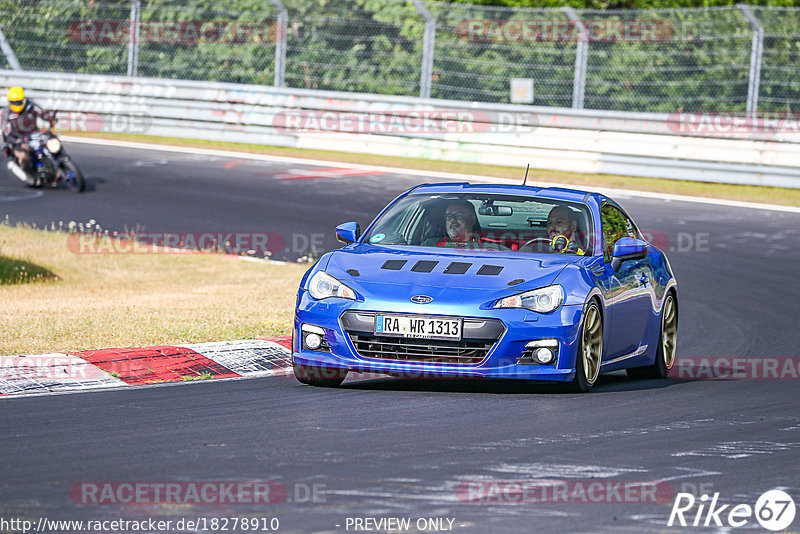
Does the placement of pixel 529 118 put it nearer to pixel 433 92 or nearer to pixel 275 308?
pixel 433 92

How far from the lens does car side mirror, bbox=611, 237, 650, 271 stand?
939 centimetres

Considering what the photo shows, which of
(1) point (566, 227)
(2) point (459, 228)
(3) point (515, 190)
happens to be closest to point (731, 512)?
(1) point (566, 227)

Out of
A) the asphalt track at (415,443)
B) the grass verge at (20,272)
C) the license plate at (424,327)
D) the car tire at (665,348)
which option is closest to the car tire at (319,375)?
the asphalt track at (415,443)

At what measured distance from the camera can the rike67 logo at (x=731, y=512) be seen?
5.50 m

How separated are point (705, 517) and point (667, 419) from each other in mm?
2422

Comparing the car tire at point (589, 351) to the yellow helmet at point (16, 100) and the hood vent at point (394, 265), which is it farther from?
the yellow helmet at point (16, 100)

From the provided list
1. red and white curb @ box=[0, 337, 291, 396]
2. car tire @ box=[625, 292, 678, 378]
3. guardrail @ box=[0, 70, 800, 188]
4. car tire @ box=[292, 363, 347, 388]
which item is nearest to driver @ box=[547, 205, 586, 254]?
car tire @ box=[625, 292, 678, 378]

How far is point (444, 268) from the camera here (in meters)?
8.83

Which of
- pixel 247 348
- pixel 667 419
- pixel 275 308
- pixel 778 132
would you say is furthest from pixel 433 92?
pixel 667 419

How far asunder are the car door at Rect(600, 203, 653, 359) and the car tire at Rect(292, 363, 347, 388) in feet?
6.00

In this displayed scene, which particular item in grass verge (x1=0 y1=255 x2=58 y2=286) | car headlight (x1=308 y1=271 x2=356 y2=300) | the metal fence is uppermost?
the metal fence

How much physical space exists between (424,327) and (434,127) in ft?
54.9

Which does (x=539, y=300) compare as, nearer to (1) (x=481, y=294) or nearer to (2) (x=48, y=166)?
(1) (x=481, y=294)

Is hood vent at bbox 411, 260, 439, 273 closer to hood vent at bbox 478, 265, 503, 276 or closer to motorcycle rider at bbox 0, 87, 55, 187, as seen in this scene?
hood vent at bbox 478, 265, 503, 276
